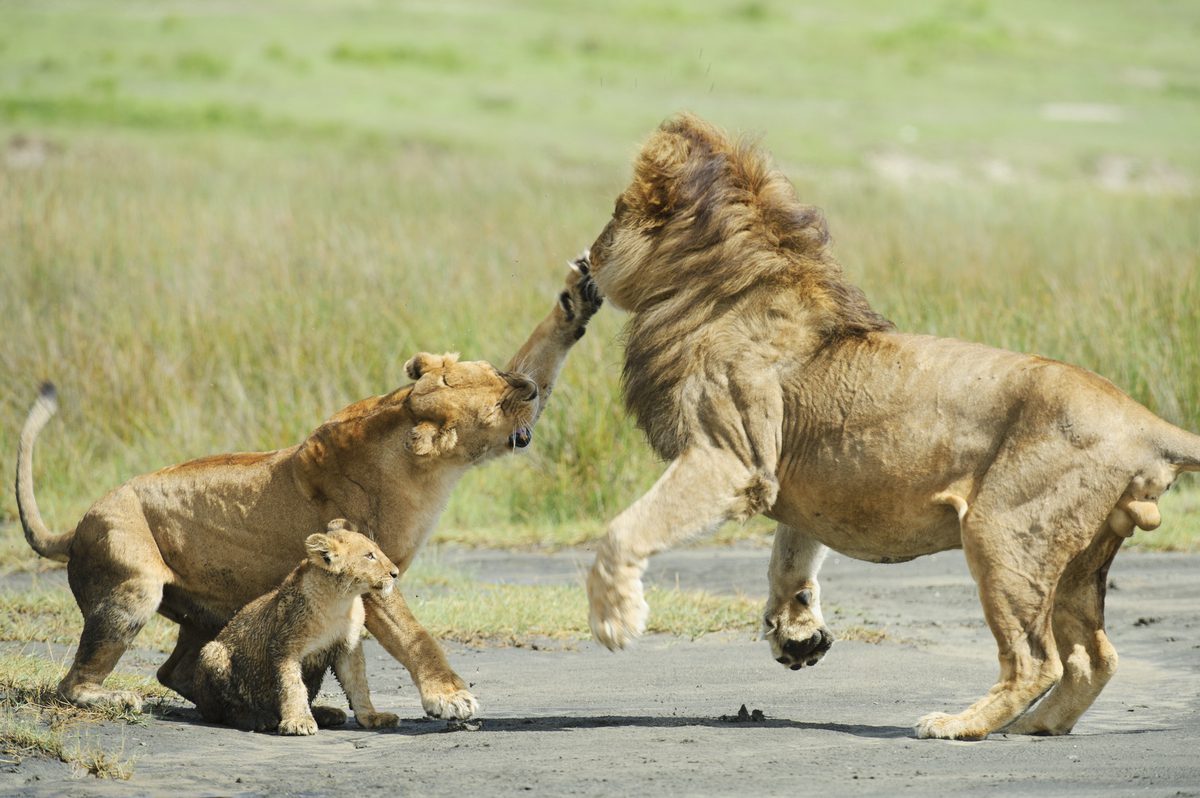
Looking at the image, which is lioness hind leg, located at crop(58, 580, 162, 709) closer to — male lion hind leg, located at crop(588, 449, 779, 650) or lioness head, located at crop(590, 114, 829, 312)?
male lion hind leg, located at crop(588, 449, 779, 650)

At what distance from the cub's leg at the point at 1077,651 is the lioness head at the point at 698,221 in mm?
1472

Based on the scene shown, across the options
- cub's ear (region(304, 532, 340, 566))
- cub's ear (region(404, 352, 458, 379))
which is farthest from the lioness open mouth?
cub's ear (region(304, 532, 340, 566))

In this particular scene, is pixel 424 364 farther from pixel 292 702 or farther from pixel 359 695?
pixel 292 702

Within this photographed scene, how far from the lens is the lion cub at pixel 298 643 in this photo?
19.2 ft

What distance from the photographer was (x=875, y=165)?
3303 cm

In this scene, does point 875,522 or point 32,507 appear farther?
point 32,507

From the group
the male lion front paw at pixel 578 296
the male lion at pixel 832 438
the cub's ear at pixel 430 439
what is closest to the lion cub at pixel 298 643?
the cub's ear at pixel 430 439

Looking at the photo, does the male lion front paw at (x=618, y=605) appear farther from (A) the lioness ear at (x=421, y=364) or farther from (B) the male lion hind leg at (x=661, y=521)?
(A) the lioness ear at (x=421, y=364)

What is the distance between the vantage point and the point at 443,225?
16734 mm

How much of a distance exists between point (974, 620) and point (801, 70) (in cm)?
4253

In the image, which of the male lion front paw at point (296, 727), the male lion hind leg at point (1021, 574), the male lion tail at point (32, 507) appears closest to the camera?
the male lion hind leg at point (1021, 574)

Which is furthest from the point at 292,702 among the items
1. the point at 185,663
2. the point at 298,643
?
the point at 185,663

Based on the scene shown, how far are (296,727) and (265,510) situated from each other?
0.85 m

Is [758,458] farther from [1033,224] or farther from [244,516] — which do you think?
[1033,224]
